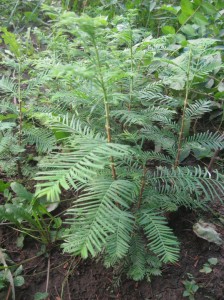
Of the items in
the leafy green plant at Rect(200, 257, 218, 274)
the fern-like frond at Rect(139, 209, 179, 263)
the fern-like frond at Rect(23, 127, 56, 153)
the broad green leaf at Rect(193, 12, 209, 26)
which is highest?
the broad green leaf at Rect(193, 12, 209, 26)

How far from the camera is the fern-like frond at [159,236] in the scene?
3.51 ft

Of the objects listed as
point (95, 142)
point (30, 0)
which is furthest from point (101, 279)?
point (30, 0)

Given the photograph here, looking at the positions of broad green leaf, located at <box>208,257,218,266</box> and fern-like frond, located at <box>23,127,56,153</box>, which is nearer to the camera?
broad green leaf, located at <box>208,257,218,266</box>

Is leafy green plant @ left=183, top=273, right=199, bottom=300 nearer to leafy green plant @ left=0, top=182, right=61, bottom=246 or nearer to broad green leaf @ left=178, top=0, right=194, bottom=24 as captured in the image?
leafy green plant @ left=0, top=182, right=61, bottom=246

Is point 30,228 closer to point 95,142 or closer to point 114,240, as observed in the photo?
point 114,240

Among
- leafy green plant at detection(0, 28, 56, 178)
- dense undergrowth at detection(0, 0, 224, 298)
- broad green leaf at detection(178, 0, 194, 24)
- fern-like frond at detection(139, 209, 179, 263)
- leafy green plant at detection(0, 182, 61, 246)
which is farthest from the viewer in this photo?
broad green leaf at detection(178, 0, 194, 24)

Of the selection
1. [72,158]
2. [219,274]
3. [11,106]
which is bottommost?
[219,274]

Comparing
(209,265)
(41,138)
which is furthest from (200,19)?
(209,265)

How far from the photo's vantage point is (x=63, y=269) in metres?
1.42

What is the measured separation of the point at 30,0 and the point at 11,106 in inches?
95.7

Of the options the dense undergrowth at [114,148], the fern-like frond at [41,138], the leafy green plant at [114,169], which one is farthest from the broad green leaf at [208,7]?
the fern-like frond at [41,138]

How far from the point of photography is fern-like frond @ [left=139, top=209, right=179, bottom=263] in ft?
3.51

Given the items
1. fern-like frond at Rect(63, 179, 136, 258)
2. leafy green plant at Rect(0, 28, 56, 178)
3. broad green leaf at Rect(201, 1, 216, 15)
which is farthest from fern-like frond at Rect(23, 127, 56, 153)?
broad green leaf at Rect(201, 1, 216, 15)

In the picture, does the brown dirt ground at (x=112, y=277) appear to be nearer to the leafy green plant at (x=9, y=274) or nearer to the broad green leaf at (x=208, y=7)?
the leafy green plant at (x=9, y=274)
